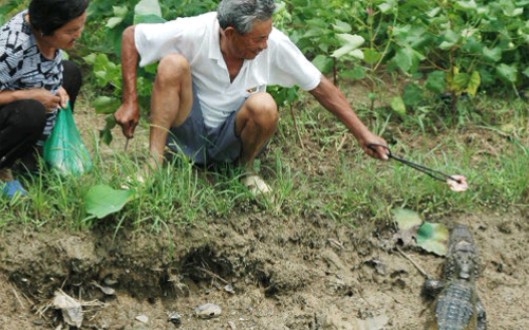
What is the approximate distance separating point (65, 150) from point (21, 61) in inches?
19.0

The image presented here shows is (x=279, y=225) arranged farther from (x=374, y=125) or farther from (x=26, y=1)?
(x=26, y=1)

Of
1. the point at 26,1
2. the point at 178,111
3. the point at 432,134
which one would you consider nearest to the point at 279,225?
the point at 178,111

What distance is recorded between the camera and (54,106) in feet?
15.7

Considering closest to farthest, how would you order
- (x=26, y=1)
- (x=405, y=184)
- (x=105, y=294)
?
(x=105, y=294) < (x=405, y=184) < (x=26, y=1)

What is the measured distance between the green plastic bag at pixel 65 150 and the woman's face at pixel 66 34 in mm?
346

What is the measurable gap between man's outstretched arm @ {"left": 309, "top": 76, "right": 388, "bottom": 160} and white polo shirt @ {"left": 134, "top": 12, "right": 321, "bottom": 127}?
0.21 ft

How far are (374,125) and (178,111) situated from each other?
1.61 meters

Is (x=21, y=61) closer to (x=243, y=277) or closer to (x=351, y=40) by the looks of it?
(x=243, y=277)

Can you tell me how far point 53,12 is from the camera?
4535 mm

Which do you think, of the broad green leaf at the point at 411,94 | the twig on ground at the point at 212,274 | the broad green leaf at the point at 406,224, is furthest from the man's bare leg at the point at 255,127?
the broad green leaf at the point at 411,94

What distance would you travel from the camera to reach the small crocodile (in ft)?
16.3

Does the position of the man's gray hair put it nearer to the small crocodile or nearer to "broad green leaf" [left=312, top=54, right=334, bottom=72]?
"broad green leaf" [left=312, top=54, right=334, bottom=72]

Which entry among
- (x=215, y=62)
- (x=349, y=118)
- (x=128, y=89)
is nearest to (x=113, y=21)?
(x=128, y=89)

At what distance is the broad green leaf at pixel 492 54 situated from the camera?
6160 mm
